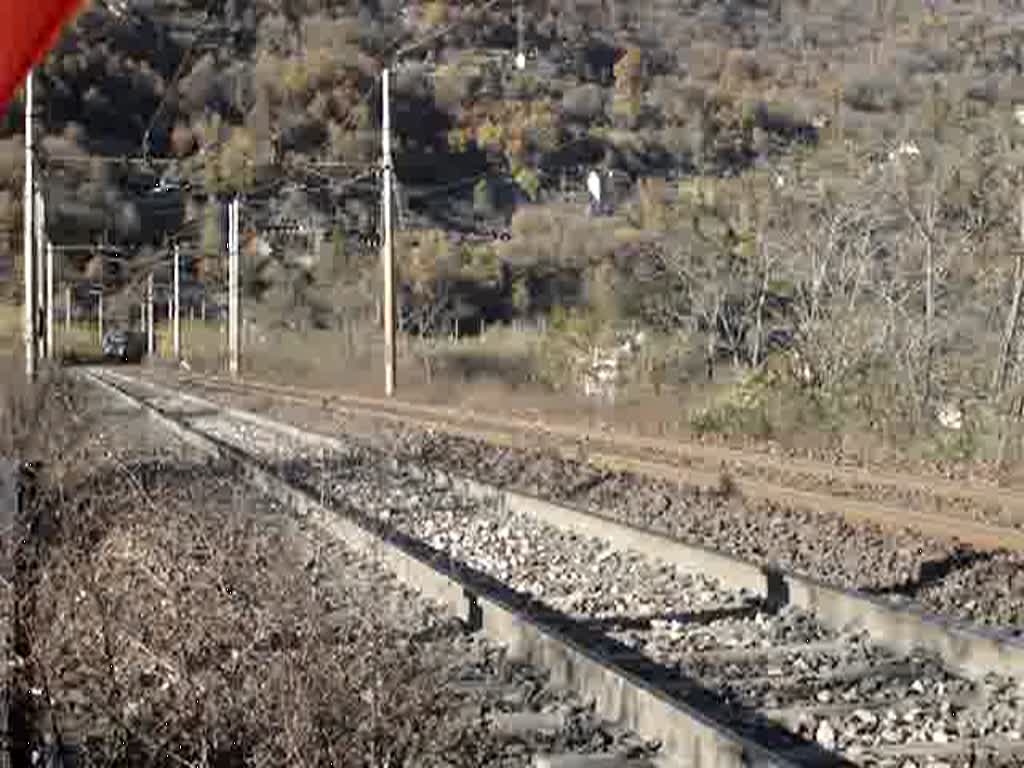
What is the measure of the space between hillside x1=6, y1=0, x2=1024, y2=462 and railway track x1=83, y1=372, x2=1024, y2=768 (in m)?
4.04

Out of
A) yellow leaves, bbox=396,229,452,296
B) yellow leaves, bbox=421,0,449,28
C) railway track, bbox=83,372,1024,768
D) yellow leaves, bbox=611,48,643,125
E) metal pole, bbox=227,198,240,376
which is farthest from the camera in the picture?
yellow leaves, bbox=611,48,643,125

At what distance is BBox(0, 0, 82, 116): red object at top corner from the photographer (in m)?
1.75

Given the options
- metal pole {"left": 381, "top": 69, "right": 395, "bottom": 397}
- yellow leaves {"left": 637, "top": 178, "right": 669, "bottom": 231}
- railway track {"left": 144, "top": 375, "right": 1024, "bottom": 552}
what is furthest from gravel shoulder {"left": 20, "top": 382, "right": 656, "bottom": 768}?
yellow leaves {"left": 637, "top": 178, "right": 669, "bottom": 231}

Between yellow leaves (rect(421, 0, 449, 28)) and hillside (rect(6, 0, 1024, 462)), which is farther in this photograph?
yellow leaves (rect(421, 0, 449, 28))

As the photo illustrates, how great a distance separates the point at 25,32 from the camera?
5.94 ft

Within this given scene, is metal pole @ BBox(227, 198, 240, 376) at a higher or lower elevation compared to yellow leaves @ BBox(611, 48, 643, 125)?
lower

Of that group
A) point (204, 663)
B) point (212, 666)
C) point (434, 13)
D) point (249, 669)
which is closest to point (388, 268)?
point (434, 13)

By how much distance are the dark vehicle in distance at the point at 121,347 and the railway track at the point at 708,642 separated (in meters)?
84.1

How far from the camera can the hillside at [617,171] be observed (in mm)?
27297

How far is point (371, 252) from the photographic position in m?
97.7

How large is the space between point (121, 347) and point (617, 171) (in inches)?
1293

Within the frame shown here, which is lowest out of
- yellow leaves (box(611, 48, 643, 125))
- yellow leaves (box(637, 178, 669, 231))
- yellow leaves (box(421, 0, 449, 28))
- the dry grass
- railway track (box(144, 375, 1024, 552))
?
railway track (box(144, 375, 1024, 552))

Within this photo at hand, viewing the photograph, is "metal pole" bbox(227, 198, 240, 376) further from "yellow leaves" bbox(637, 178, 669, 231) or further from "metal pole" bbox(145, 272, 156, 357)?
"metal pole" bbox(145, 272, 156, 357)

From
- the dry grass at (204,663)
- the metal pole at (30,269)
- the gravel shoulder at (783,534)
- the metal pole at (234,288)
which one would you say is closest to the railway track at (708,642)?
the gravel shoulder at (783,534)
